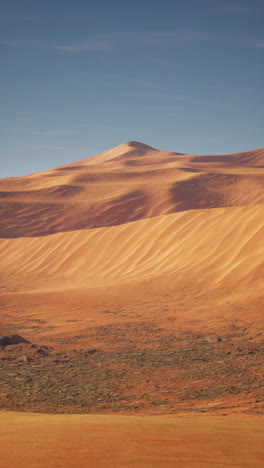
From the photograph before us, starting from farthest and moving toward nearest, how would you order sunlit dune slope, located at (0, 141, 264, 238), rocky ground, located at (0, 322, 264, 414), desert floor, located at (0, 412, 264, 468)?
sunlit dune slope, located at (0, 141, 264, 238) < rocky ground, located at (0, 322, 264, 414) < desert floor, located at (0, 412, 264, 468)

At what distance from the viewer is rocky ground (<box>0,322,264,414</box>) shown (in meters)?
5.87

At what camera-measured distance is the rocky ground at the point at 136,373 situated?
5867mm

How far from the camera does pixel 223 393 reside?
6250 millimetres

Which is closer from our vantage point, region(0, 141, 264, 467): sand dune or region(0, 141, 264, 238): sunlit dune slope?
region(0, 141, 264, 467): sand dune

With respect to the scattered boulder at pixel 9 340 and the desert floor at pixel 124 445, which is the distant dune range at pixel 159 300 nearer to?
the scattered boulder at pixel 9 340

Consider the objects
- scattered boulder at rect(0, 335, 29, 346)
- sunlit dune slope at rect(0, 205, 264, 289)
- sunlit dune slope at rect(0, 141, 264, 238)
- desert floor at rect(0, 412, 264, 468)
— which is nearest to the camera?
desert floor at rect(0, 412, 264, 468)

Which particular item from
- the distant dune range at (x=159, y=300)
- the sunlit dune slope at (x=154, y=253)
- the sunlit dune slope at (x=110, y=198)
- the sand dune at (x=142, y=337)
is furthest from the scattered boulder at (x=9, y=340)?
the sunlit dune slope at (x=110, y=198)

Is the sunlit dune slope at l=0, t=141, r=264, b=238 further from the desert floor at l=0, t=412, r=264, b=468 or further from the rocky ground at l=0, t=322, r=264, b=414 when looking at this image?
the desert floor at l=0, t=412, r=264, b=468

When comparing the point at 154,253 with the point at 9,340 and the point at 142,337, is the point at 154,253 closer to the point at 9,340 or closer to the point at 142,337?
the point at 142,337

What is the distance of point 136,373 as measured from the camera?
736cm

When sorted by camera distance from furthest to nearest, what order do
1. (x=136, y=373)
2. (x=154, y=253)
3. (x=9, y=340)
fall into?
(x=154, y=253), (x=9, y=340), (x=136, y=373)

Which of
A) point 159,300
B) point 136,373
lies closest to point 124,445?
point 136,373

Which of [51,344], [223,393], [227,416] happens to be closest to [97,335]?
[51,344]

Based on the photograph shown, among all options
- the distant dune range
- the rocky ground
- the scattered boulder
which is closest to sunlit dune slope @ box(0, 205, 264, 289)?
the distant dune range
